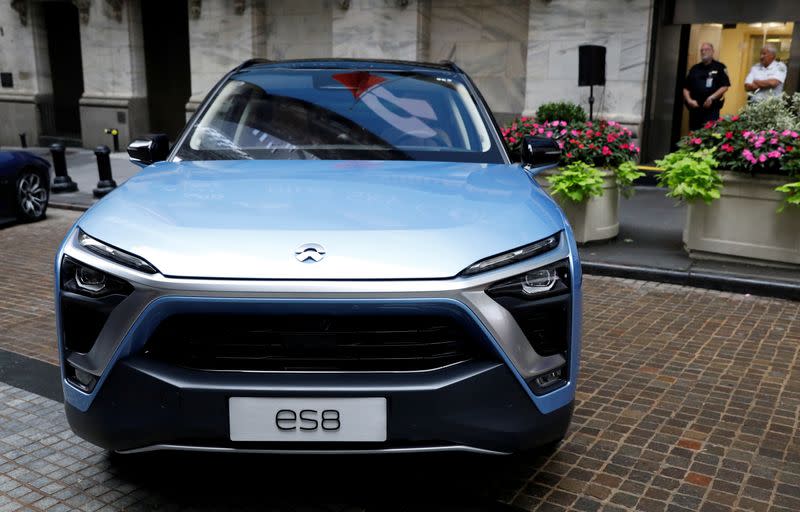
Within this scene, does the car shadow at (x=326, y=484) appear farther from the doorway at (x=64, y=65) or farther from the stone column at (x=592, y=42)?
the doorway at (x=64, y=65)

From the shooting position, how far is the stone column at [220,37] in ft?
56.8

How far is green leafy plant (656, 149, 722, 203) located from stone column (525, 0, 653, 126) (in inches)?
244

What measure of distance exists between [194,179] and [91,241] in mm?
663

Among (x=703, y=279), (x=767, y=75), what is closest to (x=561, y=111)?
(x=767, y=75)

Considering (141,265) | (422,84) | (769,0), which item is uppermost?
(769,0)

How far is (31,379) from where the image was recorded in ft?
14.9

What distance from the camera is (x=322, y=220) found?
9.08ft

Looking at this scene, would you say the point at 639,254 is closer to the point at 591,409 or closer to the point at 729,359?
the point at 729,359

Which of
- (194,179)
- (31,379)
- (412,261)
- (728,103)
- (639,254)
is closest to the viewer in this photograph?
(412,261)

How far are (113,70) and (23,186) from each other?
32.7ft

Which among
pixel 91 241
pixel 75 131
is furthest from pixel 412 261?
pixel 75 131

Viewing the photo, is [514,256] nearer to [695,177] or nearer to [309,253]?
[309,253]

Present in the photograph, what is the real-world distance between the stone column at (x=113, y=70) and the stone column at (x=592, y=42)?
394 inches

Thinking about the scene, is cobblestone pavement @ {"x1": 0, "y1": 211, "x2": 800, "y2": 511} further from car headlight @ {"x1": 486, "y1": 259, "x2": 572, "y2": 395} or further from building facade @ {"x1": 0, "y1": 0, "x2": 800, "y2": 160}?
building facade @ {"x1": 0, "y1": 0, "x2": 800, "y2": 160}
